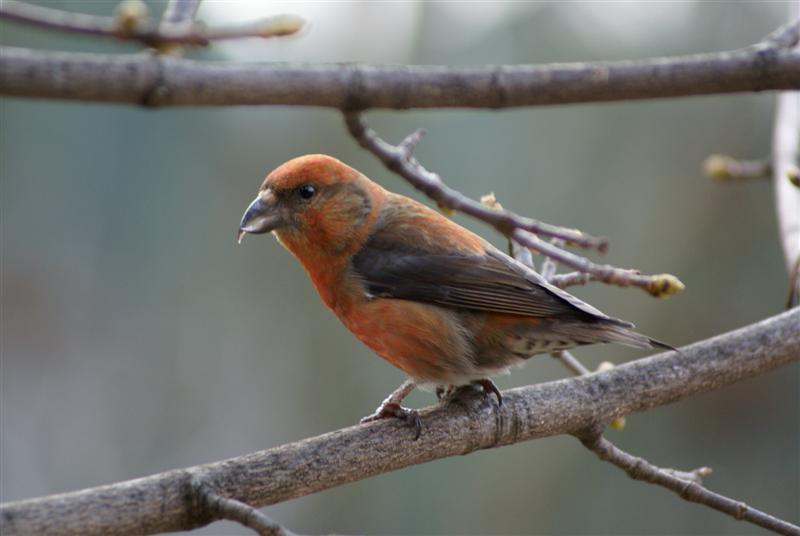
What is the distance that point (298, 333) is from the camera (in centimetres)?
1016

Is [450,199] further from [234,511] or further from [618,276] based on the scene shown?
[234,511]

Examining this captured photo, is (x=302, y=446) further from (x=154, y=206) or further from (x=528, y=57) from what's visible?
(x=528, y=57)

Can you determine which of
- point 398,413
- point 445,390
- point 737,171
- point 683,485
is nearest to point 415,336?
point 445,390

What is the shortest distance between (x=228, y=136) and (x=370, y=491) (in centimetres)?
401

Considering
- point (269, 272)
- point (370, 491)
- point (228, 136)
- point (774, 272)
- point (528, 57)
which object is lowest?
point (370, 491)

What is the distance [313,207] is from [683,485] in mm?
1989

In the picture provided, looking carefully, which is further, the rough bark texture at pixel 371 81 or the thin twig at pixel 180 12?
the thin twig at pixel 180 12

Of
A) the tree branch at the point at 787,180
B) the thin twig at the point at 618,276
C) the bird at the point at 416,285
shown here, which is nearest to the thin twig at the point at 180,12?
the thin twig at the point at 618,276

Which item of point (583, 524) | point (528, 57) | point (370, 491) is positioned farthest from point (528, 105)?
point (528, 57)

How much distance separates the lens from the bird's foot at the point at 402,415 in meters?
3.35

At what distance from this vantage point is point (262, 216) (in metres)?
4.18

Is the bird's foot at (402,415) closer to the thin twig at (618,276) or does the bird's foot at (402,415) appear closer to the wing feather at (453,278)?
the wing feather at (453,278)

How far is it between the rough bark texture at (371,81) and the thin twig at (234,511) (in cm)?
104

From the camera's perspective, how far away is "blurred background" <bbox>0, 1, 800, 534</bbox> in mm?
8352
